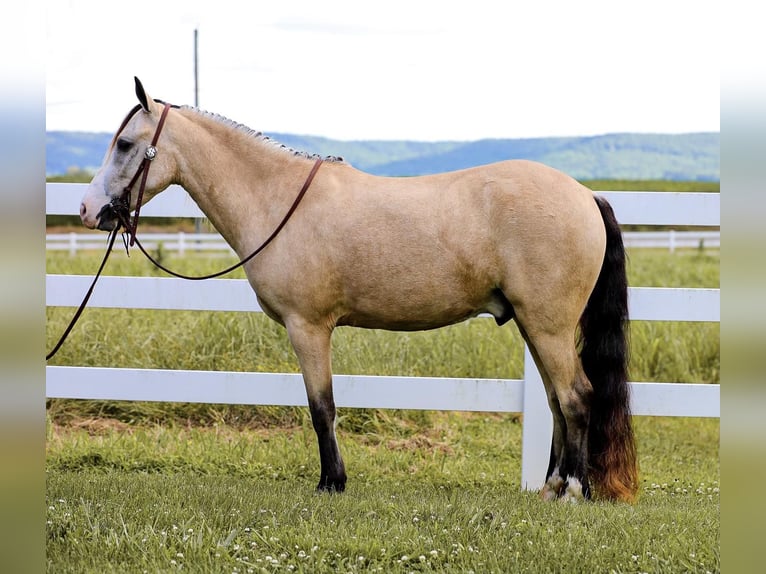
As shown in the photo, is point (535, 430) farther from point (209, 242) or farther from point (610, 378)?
point (209, 242)

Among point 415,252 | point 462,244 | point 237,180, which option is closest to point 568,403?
point 462,244

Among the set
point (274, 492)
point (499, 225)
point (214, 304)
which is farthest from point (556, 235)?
point (214, 304)

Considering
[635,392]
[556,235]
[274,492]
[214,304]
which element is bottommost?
[274,492]

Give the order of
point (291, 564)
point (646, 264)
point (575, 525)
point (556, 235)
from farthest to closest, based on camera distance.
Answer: point (646, 264) < point (556, 235) < point (575, 525) < point (291, 564)

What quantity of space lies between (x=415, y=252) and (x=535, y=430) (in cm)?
171

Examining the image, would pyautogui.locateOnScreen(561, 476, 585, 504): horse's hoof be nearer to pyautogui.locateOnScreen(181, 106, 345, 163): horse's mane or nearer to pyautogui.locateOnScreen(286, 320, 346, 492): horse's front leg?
pyautogui.locateOnScreen(286, 320, 346, 492): horse's front leg

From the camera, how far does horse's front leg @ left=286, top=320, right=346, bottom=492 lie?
4.56m

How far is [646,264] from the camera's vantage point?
15.7 metres

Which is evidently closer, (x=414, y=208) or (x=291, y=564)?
(x=291, y=564)

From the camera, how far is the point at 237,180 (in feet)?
15.6

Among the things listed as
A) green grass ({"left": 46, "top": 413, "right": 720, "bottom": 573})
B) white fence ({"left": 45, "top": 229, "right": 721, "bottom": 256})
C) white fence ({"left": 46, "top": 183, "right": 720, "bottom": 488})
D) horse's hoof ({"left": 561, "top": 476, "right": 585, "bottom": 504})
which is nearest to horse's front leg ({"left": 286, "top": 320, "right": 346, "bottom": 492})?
green grass ({"left": 46, "top": 413, "right": 720, "bottom": 573})

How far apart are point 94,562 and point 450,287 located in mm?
2171
